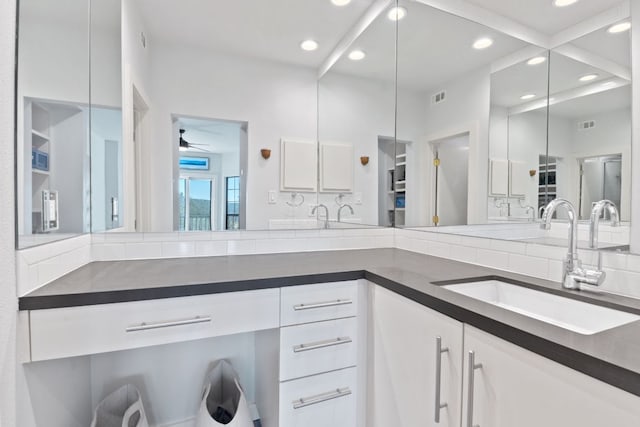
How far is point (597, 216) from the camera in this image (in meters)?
1.04

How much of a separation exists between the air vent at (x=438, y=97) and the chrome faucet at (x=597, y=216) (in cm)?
102

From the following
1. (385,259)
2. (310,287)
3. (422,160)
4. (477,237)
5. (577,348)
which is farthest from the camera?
(422,160)

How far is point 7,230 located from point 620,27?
73.3 inches

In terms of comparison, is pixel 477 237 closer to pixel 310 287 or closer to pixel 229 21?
pixel 310 287

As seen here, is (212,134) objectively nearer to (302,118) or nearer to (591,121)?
(302,118)

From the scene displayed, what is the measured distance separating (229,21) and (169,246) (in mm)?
1234

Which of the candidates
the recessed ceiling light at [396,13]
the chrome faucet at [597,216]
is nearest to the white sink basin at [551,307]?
the chrome faucet at [597,216]

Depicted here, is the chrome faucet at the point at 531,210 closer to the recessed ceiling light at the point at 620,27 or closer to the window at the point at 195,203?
the recessed ceiling light at the point at 620,27

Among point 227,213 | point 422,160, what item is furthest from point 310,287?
point 422,160

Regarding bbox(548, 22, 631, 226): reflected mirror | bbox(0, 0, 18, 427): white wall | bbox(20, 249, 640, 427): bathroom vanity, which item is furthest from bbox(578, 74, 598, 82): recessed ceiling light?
bbox(0, 0, 18, 427): white wall

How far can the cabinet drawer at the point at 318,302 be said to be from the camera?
1.18 metres

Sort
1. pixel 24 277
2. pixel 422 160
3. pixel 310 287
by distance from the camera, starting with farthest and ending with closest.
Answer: pixel 422 160 < pixel 310 287 < pixel 24 277

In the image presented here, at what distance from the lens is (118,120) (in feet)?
4.86

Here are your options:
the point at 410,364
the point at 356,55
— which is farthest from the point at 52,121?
the point at 356,55
